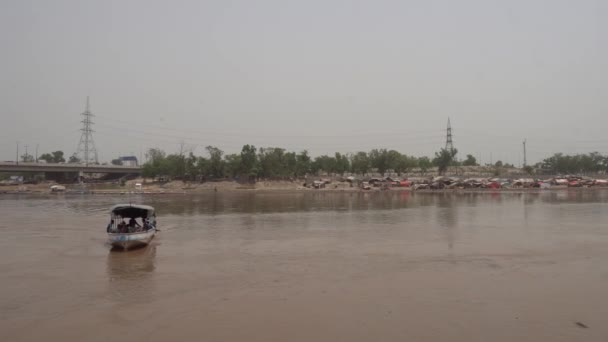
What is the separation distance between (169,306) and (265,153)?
79.6 metres

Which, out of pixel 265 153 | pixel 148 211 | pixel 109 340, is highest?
pixel 265 153

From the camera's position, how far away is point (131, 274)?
17.7m

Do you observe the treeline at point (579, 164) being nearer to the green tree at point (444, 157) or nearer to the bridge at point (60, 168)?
the green tree at point (444, 157)

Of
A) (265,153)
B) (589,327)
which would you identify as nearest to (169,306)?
(589,327)

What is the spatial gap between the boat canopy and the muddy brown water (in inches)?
74.6

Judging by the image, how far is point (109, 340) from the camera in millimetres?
10742

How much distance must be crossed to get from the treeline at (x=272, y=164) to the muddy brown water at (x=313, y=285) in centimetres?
6052

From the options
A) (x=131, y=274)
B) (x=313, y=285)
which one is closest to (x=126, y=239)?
(x=131, y=274)

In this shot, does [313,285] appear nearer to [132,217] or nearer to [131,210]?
[131,210]

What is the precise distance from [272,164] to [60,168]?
5059 cm

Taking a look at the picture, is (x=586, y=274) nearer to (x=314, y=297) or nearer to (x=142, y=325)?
(x=314, y=297)

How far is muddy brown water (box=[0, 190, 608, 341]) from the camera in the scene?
11.4 m

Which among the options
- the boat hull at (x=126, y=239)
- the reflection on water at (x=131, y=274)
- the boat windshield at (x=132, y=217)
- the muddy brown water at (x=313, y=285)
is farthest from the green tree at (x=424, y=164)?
the boat hull at (x=126, y=239)

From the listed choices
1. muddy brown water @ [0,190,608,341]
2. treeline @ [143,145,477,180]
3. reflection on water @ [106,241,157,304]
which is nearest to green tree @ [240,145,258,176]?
treeline @ [143,145,477,180]
